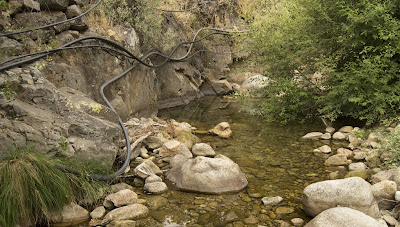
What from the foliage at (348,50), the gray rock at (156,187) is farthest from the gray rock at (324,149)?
the gray rock at (156,187)

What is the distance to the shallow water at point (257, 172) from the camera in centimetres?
393

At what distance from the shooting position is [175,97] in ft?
33.3

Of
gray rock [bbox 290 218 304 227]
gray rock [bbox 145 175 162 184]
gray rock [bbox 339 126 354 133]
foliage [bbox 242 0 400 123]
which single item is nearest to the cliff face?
gray rock [bbox 145 175 162 184]

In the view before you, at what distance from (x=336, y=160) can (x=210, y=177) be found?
219 centimetres

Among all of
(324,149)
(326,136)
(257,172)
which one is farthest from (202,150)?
(326,136)

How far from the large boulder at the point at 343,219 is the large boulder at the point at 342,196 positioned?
0.27 meters

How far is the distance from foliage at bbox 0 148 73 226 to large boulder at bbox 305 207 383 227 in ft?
8.46

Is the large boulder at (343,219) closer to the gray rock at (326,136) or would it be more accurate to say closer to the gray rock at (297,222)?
the gray rock at (297,222)

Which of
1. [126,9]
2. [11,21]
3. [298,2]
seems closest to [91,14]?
[126,9]

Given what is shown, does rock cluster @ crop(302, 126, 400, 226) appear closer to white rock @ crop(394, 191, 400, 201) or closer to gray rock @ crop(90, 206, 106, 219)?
white rock @ crop(394, 191, 400, 201)

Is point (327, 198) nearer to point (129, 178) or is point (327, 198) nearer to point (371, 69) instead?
point (129, 178)

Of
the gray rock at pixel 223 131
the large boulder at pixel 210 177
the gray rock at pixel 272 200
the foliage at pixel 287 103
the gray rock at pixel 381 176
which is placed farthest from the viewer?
the foliage at pixel 287 103

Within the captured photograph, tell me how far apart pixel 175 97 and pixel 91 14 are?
398 cm

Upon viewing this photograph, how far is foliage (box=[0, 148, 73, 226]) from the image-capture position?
10.3 ft
